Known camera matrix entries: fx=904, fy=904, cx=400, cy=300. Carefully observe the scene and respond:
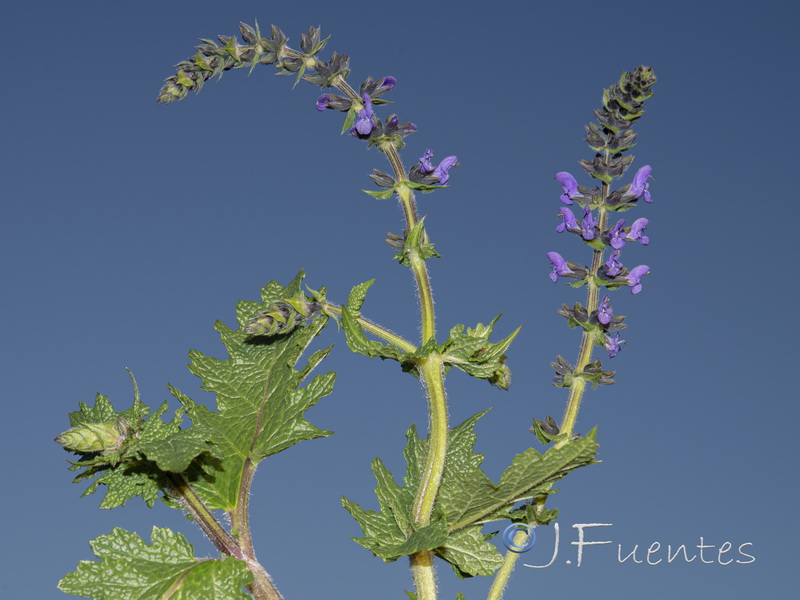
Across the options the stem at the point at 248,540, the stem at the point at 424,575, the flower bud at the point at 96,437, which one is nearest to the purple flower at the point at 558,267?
the stem at the point at 424,575

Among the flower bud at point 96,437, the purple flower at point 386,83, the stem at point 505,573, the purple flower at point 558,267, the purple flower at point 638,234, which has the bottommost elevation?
the stem at point 505,573

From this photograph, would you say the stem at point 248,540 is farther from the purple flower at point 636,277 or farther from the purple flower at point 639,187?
the purple flower at point 639,187

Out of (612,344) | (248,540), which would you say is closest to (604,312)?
(612,344)

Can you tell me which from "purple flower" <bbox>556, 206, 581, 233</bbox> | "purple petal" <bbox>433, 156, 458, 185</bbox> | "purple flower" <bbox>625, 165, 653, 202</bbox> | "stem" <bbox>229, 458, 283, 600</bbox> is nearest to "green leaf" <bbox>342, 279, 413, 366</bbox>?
"purple petal" <bbox>433, 156, 458, 185</bbox>

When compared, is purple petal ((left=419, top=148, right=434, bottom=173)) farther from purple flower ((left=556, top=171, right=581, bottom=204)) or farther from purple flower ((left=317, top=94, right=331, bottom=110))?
purple flower ((left=556, top=171, right=581, bottom=204))

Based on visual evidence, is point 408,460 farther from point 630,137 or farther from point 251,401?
point 630,137
